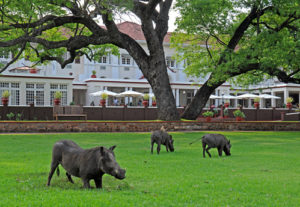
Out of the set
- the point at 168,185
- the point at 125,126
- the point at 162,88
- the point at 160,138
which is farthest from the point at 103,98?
the point at 168,185

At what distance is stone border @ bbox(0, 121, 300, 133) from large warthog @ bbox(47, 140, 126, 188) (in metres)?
14.9

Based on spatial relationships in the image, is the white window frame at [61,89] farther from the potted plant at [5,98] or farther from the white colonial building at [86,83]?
the potted plant at [5,98]

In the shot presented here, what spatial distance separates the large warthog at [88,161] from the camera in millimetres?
4727

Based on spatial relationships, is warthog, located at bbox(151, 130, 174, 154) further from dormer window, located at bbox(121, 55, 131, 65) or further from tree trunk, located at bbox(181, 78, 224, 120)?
dormer window, located at bbox(121, 55, 131, 65)

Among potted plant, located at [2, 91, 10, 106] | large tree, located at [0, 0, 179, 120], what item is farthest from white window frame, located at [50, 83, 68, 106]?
large tree, located at [0, 0, 179, 120]

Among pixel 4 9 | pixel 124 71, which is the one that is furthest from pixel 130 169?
pixel 124 71

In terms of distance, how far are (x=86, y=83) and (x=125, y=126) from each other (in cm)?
2341

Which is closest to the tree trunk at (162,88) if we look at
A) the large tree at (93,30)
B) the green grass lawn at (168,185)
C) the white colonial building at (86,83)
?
the large tree at (93,30)

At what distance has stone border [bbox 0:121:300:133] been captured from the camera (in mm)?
19641

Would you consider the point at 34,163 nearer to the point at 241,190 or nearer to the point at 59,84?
the point at 241,190

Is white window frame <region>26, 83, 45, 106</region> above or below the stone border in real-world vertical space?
above

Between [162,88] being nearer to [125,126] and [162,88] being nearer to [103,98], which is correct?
[125,126]

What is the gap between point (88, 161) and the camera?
497 cm

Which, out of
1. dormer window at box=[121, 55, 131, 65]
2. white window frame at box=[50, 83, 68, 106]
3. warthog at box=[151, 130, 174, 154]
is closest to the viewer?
warthog at box=[151, 130, 174, 154]
